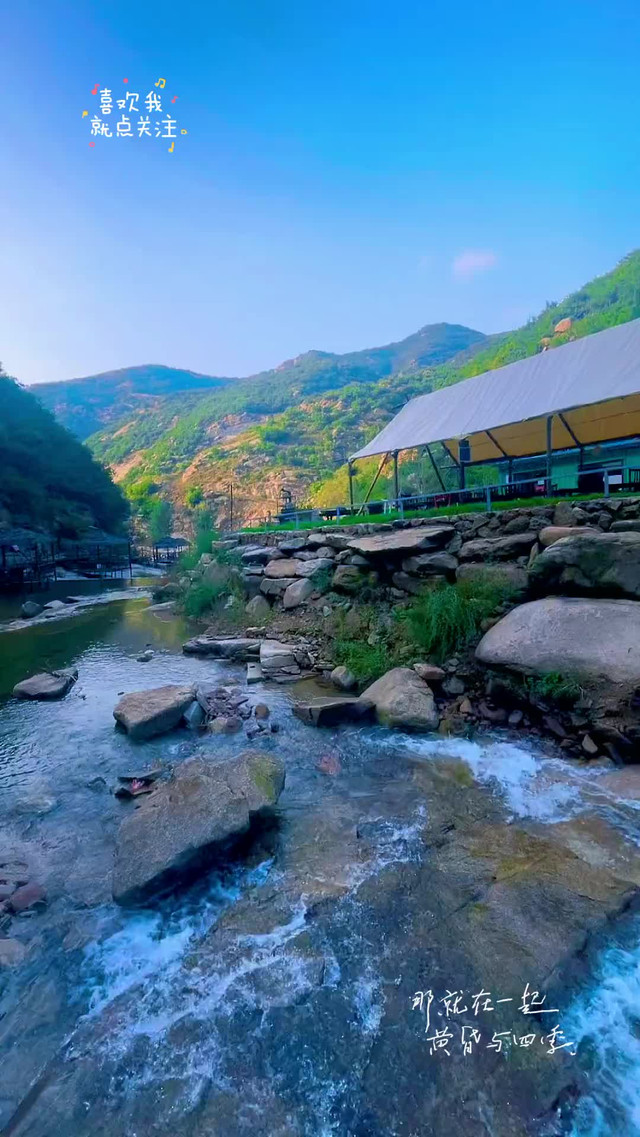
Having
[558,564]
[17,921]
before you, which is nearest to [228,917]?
[17,921]

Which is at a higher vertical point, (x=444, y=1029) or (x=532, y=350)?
(x=532, y=350)

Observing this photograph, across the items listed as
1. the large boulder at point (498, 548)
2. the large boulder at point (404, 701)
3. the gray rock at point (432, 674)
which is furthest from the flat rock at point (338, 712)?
the large boulder at point (498, 548)

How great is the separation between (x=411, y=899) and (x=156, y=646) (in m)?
11.6

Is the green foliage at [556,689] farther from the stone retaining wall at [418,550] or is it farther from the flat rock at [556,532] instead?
the flat rock at [556,532]

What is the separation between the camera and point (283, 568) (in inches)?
578

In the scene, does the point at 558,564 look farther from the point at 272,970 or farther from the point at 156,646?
the point at 156,646

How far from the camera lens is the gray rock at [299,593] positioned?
13.2 m

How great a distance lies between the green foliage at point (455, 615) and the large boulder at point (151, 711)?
470 centimetres

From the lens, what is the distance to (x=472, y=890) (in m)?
4.27

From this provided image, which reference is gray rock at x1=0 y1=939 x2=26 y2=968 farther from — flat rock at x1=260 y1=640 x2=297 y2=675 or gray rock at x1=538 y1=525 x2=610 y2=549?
gray rock at x1=538 y1=525 x2=610 y2=549

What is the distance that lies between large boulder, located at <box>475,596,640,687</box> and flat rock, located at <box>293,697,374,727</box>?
2.24 m

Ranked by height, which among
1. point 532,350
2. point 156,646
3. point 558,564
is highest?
point 532,350

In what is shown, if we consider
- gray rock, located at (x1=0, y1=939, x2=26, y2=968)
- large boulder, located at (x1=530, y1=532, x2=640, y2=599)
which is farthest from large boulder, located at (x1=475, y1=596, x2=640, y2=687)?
gray rock, located at (x1=0, y1=939, x2=26, y2=968)

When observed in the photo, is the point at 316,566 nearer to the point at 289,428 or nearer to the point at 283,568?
the point at 283,568
